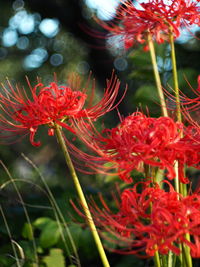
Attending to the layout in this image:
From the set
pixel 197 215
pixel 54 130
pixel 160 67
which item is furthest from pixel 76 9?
pixel 197 215

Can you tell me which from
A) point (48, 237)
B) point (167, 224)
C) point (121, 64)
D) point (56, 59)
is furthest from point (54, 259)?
point (56, 59)

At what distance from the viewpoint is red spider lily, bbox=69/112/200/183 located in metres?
0.70

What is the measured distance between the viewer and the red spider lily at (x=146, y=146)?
0.70m

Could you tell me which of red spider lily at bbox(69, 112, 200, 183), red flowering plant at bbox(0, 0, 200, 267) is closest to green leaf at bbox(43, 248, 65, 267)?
red flowering plant at bbox(0, 0, 200, 267)

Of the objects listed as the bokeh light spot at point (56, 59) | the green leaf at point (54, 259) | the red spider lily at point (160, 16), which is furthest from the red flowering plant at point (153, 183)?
the bokeh light spot at point (56, 59)

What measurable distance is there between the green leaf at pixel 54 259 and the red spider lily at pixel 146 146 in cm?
55

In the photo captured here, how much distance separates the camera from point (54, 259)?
124 cm

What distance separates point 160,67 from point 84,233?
30.1 inches

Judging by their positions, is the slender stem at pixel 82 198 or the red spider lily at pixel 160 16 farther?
the red spider lily at pixel 160 16

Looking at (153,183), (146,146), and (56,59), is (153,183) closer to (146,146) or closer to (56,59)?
(146,146)

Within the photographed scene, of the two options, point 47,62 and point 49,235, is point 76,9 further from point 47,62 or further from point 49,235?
point 49,235

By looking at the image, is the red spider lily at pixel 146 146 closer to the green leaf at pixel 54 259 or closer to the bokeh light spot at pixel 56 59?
the green leaf at pixel 54 259

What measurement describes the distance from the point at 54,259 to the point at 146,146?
0.68 metres

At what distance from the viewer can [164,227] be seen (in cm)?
62
